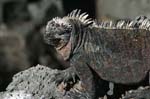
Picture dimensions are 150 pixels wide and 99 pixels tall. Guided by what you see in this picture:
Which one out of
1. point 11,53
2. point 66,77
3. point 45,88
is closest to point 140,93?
point 66,77

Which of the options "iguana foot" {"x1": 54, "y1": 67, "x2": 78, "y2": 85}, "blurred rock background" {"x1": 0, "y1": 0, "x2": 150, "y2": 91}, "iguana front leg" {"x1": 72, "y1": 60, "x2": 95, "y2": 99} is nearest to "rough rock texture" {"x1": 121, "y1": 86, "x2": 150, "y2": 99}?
"iguana front leg" {"x1": 72, "y1": 60, "x2": 95, "y2": 99}

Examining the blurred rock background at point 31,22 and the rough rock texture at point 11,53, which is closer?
the blurred rock background at point 31,22

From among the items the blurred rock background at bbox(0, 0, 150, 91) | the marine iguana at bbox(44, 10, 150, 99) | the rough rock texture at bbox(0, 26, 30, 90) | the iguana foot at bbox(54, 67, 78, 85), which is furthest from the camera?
the rough rock texture at bbox(0, 26, 30, 90)

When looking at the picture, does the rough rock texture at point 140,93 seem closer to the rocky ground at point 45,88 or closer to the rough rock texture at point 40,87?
the rocky ground at point 45,88

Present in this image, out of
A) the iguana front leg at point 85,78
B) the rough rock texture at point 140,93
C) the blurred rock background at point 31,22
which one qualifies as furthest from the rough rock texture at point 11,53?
the rough rock texture at point 140,93

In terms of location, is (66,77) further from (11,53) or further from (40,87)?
(11,53)

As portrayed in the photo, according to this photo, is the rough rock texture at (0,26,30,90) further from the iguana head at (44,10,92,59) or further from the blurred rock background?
the iguana head at (44,10,92,59)
